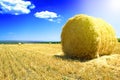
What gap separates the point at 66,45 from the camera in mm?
14422

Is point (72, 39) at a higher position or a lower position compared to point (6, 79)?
higher

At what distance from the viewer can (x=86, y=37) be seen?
13242 mm

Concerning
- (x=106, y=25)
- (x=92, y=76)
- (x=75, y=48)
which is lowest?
(x=92, y=76)

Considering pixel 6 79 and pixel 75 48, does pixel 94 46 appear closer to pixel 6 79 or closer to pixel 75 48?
pixel 75 48

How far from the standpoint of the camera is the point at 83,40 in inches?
525

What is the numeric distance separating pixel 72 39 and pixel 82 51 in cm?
96

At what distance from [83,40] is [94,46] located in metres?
0.69

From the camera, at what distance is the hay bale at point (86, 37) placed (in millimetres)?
13172

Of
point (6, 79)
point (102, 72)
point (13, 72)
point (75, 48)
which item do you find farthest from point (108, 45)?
point (6, 79)

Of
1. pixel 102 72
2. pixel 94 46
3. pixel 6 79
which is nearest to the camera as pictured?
pixel 6 79

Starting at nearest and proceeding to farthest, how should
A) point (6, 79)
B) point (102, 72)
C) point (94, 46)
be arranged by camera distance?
point (6, 79)
point (102, 72)
point (94, 46)

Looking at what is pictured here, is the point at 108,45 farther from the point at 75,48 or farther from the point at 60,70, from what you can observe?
the point at 60,70

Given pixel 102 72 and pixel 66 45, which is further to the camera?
pixel 66 45

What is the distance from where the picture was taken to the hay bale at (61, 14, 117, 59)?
43.2 ft
